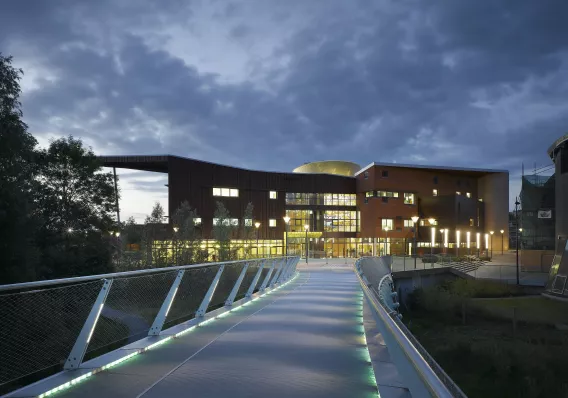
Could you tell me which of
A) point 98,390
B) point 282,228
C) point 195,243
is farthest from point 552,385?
point 282,228

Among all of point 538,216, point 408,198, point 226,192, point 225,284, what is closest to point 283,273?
point 225,284

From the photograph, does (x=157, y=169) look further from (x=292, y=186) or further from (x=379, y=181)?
(x=379, y=181)

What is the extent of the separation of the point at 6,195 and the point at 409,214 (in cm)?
5802

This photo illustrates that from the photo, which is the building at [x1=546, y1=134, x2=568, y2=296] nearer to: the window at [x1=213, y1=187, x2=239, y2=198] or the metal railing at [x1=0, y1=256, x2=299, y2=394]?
the metal railing at [x1=0, y1=256, x2=299, y2=394]

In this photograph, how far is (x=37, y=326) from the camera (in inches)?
235

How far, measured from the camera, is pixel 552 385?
17.6 meters

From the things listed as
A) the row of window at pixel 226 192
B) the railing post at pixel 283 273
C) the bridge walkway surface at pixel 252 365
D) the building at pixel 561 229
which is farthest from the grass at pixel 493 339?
the row of window at pixel 226 192

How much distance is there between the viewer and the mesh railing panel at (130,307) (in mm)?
6871

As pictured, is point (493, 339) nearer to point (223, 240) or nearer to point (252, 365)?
point (223, 240)

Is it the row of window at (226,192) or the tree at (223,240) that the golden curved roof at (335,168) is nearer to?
the row of window at (226,192)

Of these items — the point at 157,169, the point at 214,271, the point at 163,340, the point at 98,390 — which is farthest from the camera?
the point at 157,169

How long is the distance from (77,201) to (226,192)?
31.9m

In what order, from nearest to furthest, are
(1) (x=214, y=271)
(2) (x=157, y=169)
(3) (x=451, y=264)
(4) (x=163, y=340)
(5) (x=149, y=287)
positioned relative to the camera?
(4) (x=163, y=340), (5) (x=149, y=287), (1) (x=214, y=271), (3) (x=451, y=264), (2) (x=157, y=169)

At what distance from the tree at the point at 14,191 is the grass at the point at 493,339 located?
15.9 meters
